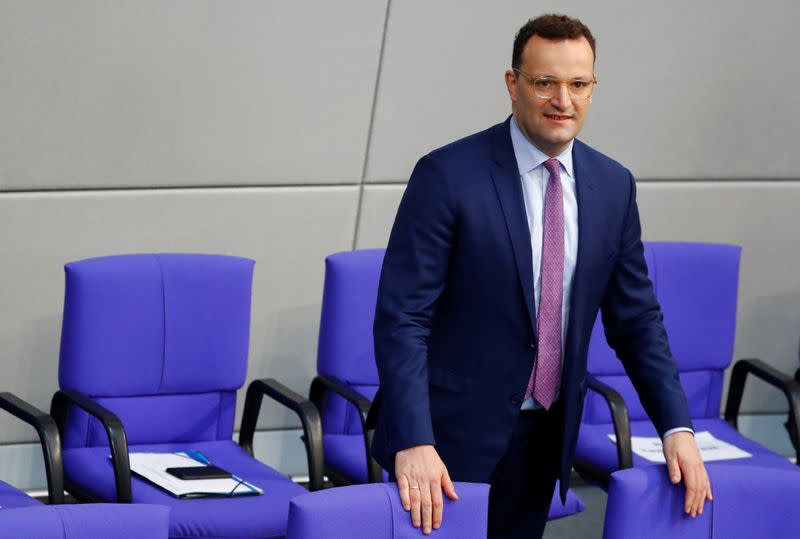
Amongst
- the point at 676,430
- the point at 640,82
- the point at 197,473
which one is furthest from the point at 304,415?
the point at 640,82

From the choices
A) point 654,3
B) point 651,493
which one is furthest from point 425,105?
point 651,493

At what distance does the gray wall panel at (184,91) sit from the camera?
3682mm

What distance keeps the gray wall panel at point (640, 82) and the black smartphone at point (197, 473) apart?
126 cm

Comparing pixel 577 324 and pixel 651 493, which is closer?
pixel 651 493

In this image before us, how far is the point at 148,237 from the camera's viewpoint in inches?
158

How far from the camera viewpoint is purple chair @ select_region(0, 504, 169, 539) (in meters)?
1.93

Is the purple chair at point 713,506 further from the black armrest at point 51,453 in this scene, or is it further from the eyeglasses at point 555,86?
the black armrest at point 51,453

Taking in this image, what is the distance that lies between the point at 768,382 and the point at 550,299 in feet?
6.43

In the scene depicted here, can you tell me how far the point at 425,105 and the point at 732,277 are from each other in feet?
3.83

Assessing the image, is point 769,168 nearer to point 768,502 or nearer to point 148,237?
point 148,237

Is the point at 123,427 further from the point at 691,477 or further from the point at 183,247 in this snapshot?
the point at 691,477

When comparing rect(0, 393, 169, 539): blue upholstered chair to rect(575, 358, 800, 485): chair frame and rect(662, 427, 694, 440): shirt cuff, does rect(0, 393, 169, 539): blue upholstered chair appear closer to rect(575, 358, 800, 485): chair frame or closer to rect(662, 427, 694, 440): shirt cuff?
rect(662, 427, 694, 440): shirt cuff

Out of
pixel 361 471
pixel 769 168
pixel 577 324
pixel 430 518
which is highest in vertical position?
pixel 769 168

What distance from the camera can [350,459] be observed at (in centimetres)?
366
